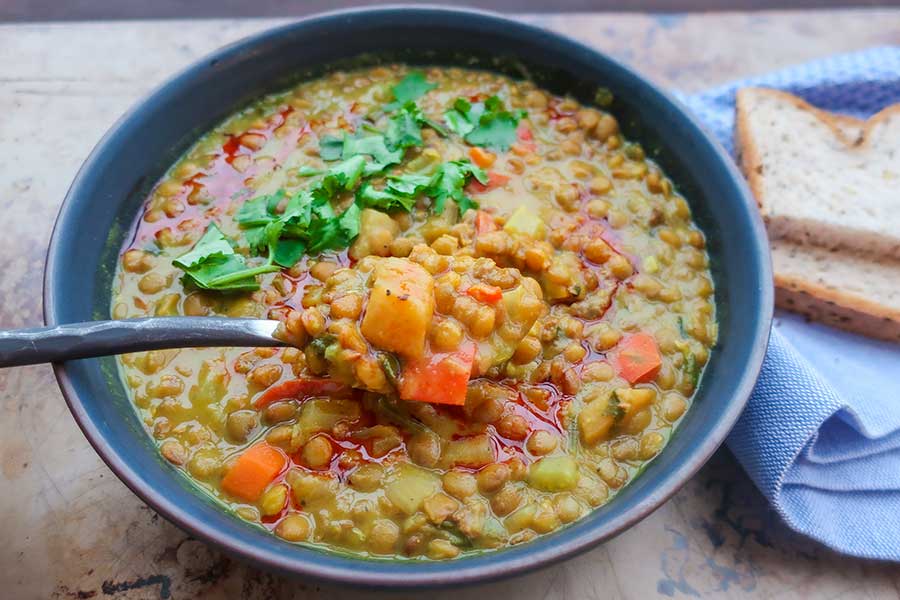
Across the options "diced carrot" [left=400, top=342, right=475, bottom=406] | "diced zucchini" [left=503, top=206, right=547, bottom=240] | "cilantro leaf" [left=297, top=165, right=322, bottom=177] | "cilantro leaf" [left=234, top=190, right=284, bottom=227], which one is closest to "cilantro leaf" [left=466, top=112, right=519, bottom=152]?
"diced zucchini" [left=503, top=206, right=547, bottom=240]

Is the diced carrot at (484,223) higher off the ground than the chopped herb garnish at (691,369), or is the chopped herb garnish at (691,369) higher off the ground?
the diced carrot at (484,223)

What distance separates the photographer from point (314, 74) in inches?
165

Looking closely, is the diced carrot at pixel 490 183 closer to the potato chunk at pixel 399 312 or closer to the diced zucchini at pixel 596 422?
the potato chunk at pixel 399 312

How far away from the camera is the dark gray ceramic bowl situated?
258cm

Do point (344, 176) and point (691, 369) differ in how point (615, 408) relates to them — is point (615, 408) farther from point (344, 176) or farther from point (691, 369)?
point (344, 176)

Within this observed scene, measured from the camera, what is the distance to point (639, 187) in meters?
3.85

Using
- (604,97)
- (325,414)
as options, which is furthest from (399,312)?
(604,97)

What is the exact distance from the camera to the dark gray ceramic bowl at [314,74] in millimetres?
2576

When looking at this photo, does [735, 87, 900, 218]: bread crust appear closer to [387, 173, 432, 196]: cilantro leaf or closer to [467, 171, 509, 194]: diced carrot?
[467, 171, 509, 194]: diced carrot

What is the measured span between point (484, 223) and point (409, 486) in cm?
117

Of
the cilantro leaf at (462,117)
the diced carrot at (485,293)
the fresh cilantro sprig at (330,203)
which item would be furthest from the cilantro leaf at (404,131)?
the diced carrot at (485,293)

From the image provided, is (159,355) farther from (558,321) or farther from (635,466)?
(635,466)

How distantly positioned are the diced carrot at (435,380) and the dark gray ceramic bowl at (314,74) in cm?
53

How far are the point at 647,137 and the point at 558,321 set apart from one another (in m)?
1.24
